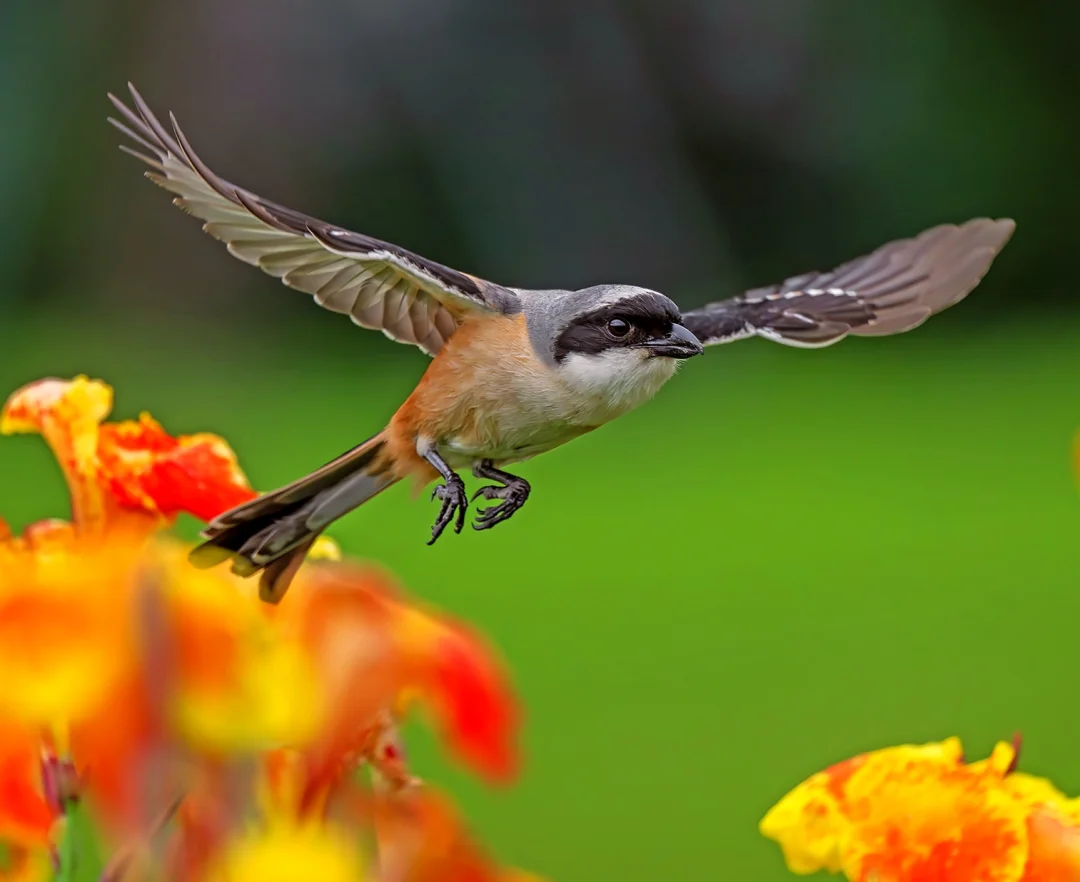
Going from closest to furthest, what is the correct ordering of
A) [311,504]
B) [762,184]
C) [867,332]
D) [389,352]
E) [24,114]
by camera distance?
[311,504] → [867,332] → [24,114] → [389,352] → [762,184]

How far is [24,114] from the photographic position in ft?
19.7

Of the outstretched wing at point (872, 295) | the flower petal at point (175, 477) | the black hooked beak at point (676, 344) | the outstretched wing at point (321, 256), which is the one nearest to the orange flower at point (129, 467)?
the flower petal at point (175, 477)

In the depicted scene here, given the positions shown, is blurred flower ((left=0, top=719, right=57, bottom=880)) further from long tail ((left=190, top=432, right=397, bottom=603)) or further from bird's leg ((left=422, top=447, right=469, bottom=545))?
bird's leg ((left=422, top=447, right=469, bottom=545))

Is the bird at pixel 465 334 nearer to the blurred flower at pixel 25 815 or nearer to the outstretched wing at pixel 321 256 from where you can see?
the outstretched wing at pixel 321 256

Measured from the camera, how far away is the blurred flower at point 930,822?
1.95 feet

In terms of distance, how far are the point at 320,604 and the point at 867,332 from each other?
57 cm

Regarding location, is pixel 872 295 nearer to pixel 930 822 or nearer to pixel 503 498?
pixel 503 498

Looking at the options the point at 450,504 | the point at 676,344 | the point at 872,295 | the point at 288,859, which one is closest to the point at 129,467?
the point at 450,504

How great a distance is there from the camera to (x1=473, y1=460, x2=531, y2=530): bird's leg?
75cm

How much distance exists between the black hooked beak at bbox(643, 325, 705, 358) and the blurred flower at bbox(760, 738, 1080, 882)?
223 mm

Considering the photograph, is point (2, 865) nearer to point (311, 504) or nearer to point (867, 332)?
point (311, 504)

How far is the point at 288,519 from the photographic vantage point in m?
0.81

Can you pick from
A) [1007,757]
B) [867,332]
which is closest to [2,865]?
[1007,757]

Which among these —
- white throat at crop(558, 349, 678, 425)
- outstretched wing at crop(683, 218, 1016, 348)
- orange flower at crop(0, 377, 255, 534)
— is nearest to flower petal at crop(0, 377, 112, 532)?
orange flower at crop(0, 377, 255, 534)
